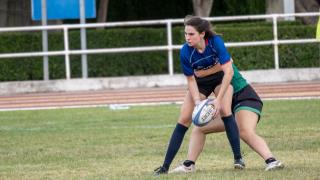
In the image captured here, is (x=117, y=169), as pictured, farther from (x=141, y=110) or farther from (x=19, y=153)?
(x=141, y=110)

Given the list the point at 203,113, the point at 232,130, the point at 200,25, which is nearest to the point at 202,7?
the point at 232,130

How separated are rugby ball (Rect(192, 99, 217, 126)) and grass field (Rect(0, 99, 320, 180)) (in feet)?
1.72

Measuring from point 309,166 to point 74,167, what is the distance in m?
2.56

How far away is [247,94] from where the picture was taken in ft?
33.2

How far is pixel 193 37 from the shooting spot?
31.9 ft

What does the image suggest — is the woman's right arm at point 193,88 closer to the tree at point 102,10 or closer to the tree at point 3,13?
the tree at point 102,10

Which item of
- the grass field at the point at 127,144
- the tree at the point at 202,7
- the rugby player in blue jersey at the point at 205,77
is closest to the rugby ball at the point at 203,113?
the rugby player in blue jersey at the point at 205,77

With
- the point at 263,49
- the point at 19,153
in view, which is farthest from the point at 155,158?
the point at 263,49

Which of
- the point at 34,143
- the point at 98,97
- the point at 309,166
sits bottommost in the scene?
the point at 98,97

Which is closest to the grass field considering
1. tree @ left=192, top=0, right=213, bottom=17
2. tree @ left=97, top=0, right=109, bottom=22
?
tree @ left=192, top=0, right=213, bottom=17

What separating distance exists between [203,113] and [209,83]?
21.4 inches

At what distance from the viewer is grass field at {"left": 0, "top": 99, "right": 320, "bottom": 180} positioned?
33.9 feet

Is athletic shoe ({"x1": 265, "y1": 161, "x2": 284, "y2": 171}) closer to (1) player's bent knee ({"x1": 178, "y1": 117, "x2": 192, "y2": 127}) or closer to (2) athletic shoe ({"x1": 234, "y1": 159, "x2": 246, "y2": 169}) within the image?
(2) athletic shoe ({"x1": 234, "y1": 159, "x2": 246, "y2": 169})

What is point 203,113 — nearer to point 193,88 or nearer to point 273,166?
point 193,88
